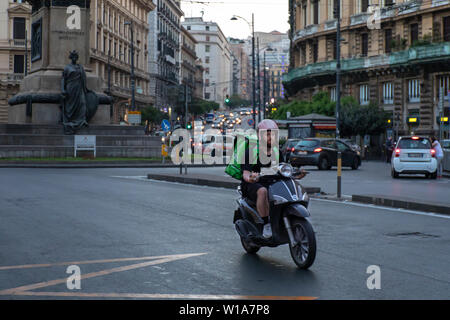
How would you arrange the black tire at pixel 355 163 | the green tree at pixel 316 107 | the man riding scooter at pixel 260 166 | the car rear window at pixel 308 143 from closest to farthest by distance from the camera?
the man riding scooter at pixel 260 166 → the car rear window at pixel 308 143 → the black tire at pixel 355 163 → the green tree at pixel 316 107

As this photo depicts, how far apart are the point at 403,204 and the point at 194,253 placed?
7260 mm

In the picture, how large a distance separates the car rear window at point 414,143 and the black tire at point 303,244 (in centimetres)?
1960

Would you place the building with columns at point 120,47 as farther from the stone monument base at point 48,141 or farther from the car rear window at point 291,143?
the car rear window at point 291,143

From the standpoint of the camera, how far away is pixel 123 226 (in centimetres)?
1063

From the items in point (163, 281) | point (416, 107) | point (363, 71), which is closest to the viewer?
point (163, 281)

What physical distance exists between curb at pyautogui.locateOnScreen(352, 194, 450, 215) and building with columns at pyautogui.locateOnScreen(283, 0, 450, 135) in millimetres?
31315

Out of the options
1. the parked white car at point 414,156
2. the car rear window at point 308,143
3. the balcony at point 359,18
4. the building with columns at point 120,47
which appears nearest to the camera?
the parked white car at point 414,156

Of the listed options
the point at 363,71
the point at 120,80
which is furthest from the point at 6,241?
the point at 120,80

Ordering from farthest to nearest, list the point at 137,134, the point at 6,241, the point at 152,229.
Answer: the point at 137,134
the point at 152,229
the point at 6,241

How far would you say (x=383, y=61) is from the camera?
5550 centimetres

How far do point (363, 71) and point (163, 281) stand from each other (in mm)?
53476

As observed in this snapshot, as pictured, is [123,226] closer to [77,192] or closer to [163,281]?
[163,281]

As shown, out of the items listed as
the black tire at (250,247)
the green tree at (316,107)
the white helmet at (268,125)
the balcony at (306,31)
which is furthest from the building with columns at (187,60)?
the white helmet at (268,125)

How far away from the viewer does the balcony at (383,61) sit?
4850 centimetres
